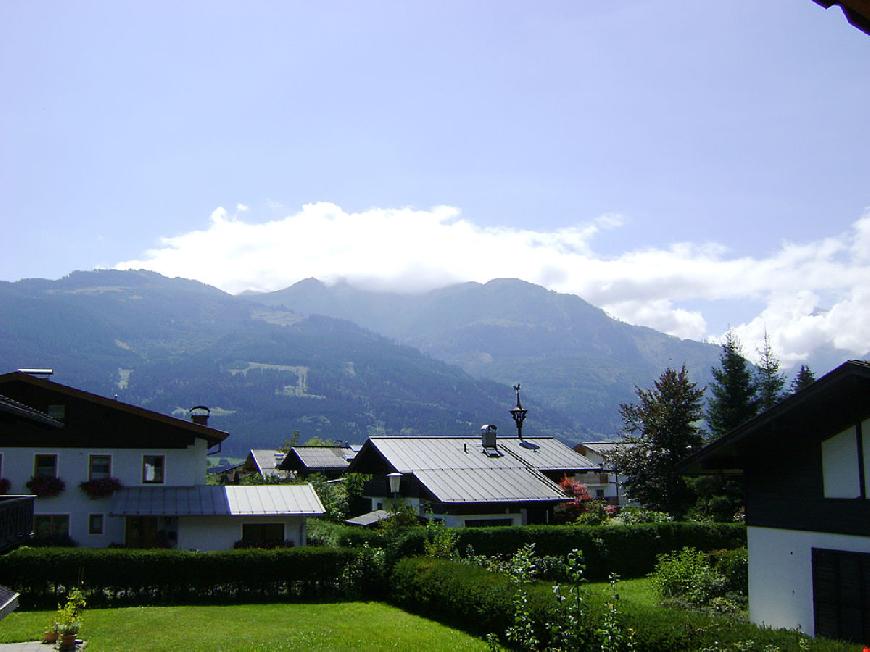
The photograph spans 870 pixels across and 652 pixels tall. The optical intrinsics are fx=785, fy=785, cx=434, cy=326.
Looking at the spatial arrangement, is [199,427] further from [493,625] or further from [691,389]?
[691,389]

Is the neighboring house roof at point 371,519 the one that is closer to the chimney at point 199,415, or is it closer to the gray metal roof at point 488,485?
the gray metal roof at point 488,485

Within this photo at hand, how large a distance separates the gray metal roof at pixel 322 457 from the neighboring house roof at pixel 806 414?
1886 inches

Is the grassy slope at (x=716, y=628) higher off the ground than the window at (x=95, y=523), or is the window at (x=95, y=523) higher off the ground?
the grassy slope at (x=716, y=628)

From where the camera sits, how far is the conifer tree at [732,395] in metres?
42.6

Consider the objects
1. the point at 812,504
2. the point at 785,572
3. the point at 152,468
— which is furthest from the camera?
the point at 152,468

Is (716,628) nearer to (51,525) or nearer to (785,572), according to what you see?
(785,572)

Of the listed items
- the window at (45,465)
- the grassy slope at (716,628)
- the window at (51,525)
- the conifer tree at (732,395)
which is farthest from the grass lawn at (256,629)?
the conifer tree at (732,395)

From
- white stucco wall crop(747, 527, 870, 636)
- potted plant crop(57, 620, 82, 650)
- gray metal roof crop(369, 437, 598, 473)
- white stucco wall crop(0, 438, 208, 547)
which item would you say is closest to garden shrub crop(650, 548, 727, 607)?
white stucco wall crop(747, 527, 870, 636)

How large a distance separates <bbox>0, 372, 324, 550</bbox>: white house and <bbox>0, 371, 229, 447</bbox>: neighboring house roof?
41mm

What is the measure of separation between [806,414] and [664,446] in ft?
83.4

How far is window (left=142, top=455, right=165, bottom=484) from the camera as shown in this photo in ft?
108

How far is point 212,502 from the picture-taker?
32.1m

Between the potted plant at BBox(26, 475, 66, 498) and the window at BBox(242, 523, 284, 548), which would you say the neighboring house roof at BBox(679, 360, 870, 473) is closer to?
the window at BBox(242, 523, 284, 548)

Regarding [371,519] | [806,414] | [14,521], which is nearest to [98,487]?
[371,519]
